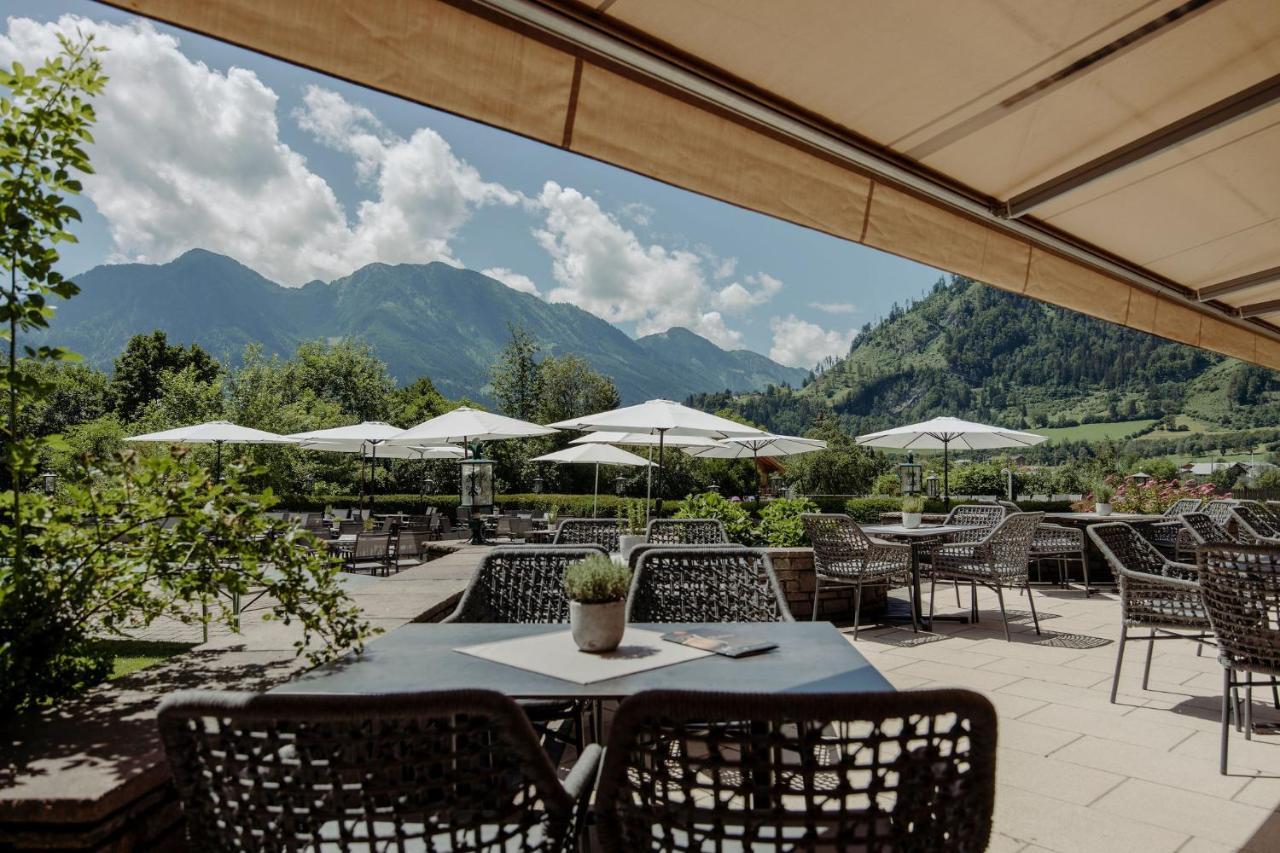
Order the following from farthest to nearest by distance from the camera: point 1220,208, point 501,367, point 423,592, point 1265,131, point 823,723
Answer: point 501,367, point 423,592, point 1220,208, point 1265,131, point 823,723

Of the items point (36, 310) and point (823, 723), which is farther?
point (36, 310)

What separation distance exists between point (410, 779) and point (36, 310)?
124 centimetres

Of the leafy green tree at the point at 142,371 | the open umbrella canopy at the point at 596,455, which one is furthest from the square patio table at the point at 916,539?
the leafy green tree at the point at 142,371

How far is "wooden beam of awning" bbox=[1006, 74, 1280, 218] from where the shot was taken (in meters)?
1.94

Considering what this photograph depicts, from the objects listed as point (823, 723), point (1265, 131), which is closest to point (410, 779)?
point (823, 723)

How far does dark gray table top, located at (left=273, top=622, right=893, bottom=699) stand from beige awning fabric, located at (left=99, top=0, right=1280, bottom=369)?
1.13m

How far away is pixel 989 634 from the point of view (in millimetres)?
5363

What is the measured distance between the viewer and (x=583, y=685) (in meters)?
1.44

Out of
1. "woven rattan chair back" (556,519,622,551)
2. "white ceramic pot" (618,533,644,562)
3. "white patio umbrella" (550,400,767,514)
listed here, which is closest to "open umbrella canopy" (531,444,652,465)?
"white patio umbrella" (550,400,767,514)

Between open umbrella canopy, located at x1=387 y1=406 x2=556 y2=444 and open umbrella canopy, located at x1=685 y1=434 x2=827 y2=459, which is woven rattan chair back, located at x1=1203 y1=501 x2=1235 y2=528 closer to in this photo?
open umbrella canopy, located at x1=685 y1=434 x2=827 y2=459

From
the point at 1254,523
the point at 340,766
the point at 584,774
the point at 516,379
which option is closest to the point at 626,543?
the point at 584,774

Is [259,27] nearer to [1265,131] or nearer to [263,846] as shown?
[263,846]

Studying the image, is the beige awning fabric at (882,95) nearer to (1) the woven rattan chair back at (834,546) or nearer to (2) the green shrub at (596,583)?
(2) the green shrub at (596,583)

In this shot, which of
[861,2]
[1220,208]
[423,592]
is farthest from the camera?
[423,592]
